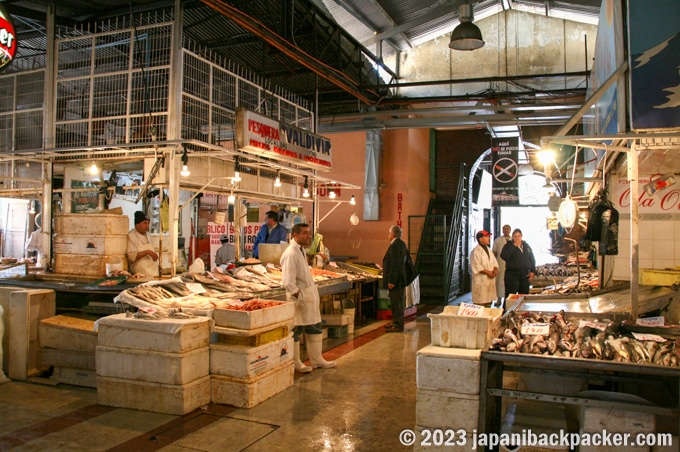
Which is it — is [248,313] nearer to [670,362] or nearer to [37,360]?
[37,360]

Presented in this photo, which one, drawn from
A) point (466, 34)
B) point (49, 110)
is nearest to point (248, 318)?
point (49, 110)

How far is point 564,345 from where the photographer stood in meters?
4.32

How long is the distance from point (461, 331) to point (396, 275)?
6.24 meters

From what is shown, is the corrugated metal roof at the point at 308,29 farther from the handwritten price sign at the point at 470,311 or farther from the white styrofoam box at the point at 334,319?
the handwritten price sign at the point at 470,311

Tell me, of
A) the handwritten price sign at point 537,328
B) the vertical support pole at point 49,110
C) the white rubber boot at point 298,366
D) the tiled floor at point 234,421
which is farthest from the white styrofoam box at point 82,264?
the handwritten price sign at point 537,328

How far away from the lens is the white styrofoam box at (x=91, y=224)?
7.81m

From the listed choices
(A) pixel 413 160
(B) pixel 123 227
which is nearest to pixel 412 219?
(A) pixel 413 160

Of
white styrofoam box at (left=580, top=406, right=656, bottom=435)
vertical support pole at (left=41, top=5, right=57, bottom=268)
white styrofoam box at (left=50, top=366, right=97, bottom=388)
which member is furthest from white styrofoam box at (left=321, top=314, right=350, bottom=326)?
white styrofoam box at (left=580, top=406, right=656, bottom=435)

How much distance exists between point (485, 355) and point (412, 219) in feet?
40.1

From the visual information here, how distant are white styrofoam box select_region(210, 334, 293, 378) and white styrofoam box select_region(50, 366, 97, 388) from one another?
5.96 feet

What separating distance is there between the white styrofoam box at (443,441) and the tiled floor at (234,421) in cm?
66

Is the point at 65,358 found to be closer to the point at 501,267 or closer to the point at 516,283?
the point at 516,283

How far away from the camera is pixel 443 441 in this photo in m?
4.28

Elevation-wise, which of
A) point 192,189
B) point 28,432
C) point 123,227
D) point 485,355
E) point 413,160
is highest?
point 413,160
